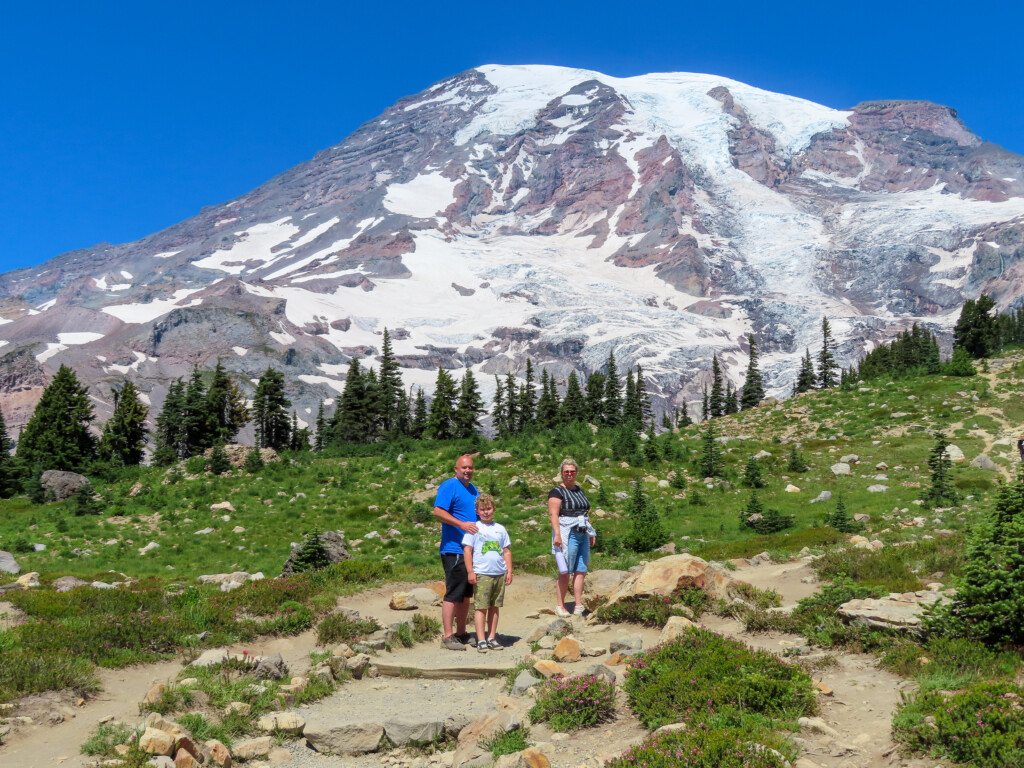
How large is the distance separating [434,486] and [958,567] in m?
22.6

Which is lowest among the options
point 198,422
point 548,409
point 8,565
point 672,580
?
point 8,565

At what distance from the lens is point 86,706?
8359mm

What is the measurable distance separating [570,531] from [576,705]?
484 centimetres

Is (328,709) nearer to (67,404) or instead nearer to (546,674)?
(546,674)

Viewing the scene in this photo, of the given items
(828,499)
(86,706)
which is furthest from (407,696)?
(828,499)

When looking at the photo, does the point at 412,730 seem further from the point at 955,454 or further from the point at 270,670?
the point at 955,454

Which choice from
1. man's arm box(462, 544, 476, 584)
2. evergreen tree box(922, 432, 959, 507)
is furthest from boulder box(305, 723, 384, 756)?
evergreen tree box(922, 432, 959, 507)

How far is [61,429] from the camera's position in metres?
54.4

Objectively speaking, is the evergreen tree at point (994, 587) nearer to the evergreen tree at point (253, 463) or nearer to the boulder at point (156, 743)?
the boulder at point (156, 743)

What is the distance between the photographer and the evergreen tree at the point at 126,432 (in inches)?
2291

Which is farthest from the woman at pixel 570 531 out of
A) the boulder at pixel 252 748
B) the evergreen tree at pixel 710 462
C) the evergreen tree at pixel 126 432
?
the evergreen tree at pixel 126 432

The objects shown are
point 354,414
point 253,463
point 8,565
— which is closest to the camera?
point 8,565

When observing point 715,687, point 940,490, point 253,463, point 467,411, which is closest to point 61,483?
point 253,463

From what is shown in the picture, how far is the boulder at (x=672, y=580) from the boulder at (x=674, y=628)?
158 centimetres
